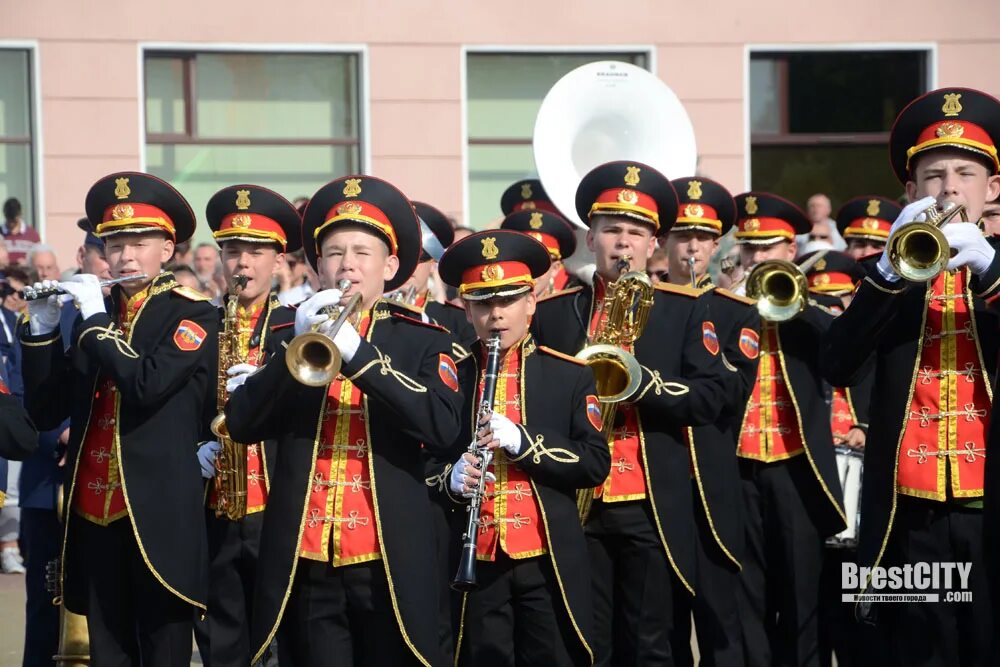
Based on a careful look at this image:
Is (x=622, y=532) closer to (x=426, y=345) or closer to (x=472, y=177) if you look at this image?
(x=426, y=345)

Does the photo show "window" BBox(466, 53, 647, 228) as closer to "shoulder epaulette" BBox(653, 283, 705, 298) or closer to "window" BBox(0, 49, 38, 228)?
"window" BBox(0, 49, 38, 228)

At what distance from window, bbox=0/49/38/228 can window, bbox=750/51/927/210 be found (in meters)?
6.74

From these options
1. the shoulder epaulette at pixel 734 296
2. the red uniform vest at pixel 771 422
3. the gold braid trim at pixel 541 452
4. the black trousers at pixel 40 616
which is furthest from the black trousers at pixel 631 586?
the black trousers at pixel 40 616

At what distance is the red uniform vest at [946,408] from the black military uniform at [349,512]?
1543mm

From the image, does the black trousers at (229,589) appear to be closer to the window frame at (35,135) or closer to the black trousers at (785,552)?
the black trousers at (785,552)

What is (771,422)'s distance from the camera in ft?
24.7

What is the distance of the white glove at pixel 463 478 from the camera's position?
18.6ft

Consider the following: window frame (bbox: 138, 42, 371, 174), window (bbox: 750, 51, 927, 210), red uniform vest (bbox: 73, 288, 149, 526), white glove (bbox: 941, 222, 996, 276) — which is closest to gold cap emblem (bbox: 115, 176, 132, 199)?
red uniform vest (bbox: 73, 288, 149, 526)

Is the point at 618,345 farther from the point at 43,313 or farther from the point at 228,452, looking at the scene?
the point at 43,313

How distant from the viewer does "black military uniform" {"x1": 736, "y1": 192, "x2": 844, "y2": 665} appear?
7.46 m

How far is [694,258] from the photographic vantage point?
759 centimetres

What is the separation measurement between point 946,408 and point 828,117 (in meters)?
10.9

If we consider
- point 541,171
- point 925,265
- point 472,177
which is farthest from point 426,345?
point 472,177

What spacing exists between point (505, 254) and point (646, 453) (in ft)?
3.43
